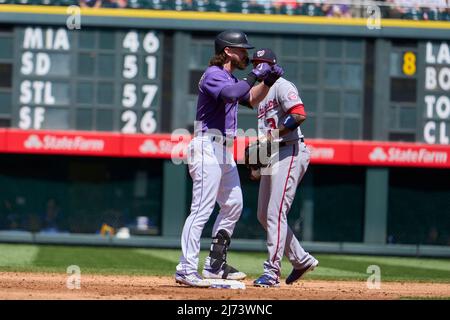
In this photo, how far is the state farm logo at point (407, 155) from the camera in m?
28.4

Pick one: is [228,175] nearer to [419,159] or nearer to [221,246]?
[221,246]

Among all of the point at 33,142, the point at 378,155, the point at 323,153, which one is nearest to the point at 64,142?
the point at 33,142

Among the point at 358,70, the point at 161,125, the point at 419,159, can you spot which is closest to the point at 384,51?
the point at 358,70

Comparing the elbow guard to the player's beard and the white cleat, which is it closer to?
the player's beard

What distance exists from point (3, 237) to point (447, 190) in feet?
37.5

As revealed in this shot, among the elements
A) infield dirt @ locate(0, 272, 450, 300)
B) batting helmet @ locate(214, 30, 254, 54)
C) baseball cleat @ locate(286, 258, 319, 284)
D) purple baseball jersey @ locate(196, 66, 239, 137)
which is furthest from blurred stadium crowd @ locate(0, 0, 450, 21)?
purple baseball jersey @ locate(196, 66, 239, 137)

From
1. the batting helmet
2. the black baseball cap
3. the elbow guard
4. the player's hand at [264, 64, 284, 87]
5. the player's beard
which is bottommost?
the elbow guard

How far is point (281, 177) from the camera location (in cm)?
1018

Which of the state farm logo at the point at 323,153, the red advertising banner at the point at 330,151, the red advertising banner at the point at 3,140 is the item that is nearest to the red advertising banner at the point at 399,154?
the red advertising banner at the point at 330,151

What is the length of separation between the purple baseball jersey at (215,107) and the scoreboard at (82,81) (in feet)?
59.1

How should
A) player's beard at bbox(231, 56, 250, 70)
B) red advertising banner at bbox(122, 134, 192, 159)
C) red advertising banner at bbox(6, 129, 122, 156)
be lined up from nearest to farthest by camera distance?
player's beard at bbox(231, 56, 250, 70)
red advertising banner at bbox(6, 129, 122, 156)
red advertising banner at bbox(122, 134, 192, 159)

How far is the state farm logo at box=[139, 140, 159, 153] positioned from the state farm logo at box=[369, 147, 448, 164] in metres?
5.44

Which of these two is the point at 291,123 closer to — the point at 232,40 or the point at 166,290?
the point at 232,40

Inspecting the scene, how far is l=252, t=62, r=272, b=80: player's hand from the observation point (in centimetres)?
959
